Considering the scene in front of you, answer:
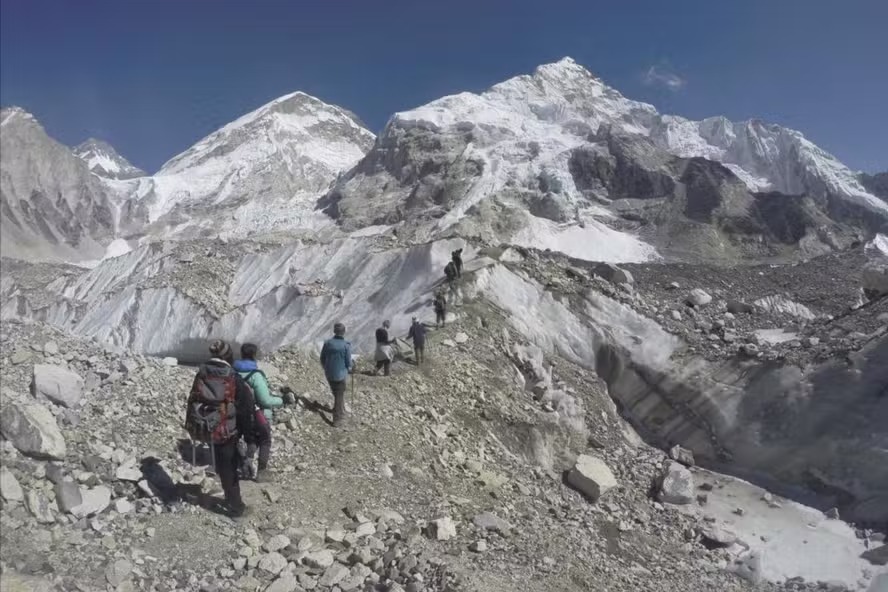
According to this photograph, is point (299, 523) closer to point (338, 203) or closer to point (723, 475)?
point (723, 475)

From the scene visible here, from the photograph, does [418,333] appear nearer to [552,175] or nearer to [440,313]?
[440,313]

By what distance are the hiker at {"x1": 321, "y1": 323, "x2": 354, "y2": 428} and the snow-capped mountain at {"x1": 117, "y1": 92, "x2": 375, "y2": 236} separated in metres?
91.0

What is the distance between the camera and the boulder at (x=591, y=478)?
10453 mm

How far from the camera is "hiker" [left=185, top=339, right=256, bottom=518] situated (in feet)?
19.0

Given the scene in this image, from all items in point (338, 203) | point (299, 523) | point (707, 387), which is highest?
point (338, 203)

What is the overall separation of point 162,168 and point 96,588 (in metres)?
189

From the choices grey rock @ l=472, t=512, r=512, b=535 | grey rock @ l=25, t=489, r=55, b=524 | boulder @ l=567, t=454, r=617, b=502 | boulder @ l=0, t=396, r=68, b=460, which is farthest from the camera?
boulder @ l=567, t=454, r=617, b=502

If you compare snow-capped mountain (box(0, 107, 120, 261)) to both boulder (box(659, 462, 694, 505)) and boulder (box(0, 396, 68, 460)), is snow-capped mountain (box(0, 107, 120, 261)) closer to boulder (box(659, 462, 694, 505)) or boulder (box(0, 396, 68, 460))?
boulder (box(0, 396, 68, 460))

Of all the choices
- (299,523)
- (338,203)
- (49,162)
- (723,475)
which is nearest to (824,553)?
(723,475)

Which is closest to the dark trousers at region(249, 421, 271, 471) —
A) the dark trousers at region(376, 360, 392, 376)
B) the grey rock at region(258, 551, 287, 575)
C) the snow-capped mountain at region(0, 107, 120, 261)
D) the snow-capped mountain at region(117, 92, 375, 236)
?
the grey rock at region(258, 551, 287, 575)

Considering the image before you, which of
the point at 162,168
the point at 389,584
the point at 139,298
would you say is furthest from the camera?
the point at 162,168

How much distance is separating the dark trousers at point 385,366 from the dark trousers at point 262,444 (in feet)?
14.2

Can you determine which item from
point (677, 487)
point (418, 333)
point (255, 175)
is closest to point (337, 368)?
point (418, 333)

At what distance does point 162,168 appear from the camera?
17412cm
